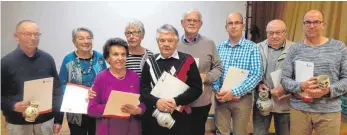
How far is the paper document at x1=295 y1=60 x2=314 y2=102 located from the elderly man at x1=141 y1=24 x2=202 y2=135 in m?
0.75

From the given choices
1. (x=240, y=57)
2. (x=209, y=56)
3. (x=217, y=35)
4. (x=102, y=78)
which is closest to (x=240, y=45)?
(x=240, y=57)

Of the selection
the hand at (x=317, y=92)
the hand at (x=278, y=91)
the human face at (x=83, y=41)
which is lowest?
the hand at (x=278, y=91)

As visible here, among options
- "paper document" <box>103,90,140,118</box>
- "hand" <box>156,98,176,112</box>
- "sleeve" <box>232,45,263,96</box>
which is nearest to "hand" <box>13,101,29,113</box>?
"paper document" <box>103,90,140,118</box>

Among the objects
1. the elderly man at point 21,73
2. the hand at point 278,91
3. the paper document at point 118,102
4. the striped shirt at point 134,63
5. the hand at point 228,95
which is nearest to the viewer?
the paper document at point 118,102

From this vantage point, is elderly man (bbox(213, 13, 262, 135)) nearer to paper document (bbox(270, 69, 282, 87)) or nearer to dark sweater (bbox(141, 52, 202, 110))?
paper document (bbox(270, 69, 282, 87))

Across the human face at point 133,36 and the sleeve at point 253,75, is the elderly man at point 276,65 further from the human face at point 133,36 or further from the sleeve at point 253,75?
the human face at point 133,36

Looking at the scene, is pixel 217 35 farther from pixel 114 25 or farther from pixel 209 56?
pixel 209 56

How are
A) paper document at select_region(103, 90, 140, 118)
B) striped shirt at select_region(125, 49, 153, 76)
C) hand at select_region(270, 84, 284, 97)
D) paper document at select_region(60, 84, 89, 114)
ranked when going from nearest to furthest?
paper document at select_region(103, 90, 140, 118) → paper document at select_region(60, 84, 89, 114) → striped shirt at select_region(125, 49, 153, 76) → hand at select_region(270, 84, 284, 97)

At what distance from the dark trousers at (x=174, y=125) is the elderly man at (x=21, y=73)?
727mm

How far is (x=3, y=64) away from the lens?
2.03 metres

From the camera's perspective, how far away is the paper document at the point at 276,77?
254cm

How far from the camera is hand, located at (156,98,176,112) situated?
195cm

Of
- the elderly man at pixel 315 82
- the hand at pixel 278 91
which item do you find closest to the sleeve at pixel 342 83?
the elderly man at pixel 315 82

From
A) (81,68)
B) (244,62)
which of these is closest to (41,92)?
(81,68)
